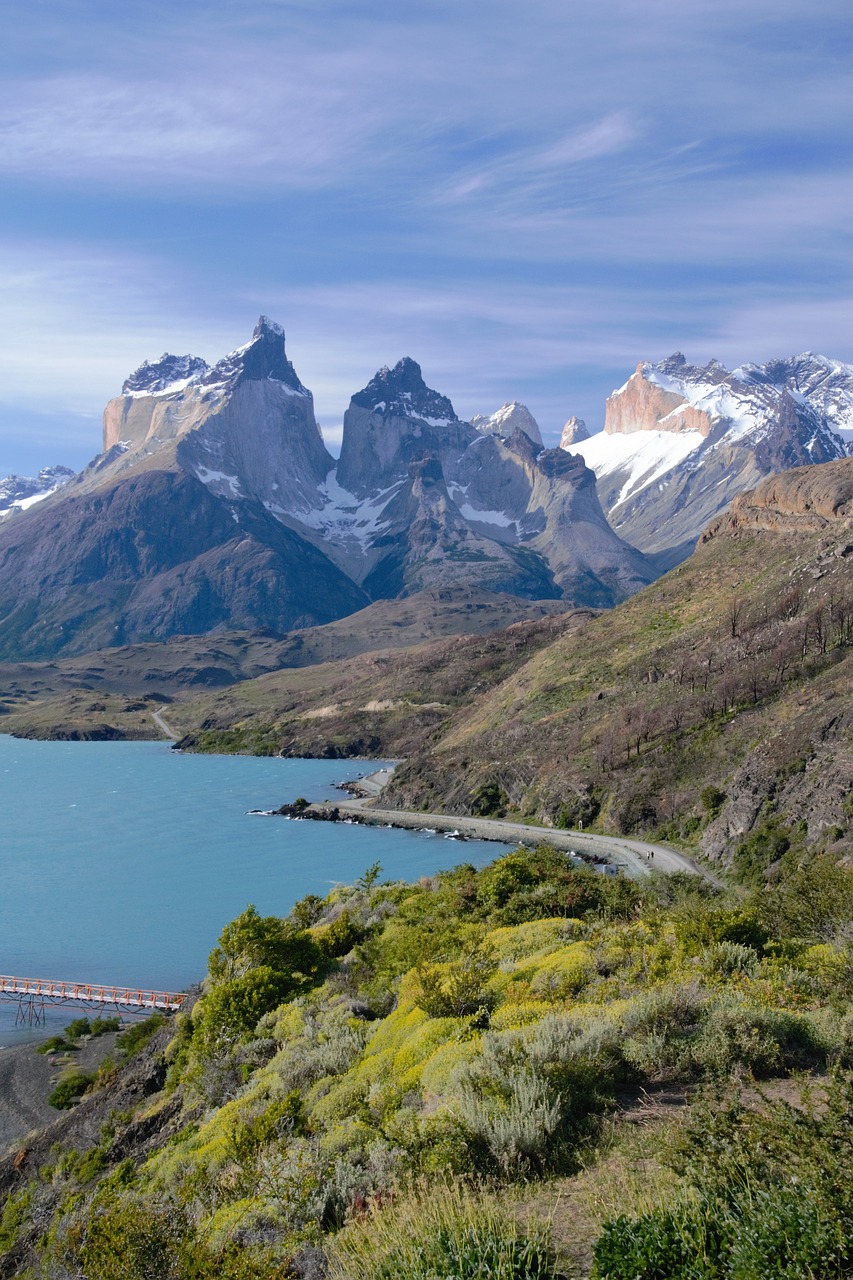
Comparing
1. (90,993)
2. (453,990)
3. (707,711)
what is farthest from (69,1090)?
(707,711)

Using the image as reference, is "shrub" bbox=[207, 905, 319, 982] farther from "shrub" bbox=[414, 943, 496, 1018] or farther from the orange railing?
the orange railing

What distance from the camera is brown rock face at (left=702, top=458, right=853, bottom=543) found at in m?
114

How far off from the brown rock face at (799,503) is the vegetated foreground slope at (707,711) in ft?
0.84

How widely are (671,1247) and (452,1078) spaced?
5.13 meters

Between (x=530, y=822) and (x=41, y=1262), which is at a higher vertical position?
(x=41, y=1262)

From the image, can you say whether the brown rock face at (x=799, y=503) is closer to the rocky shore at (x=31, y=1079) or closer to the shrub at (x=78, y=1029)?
the shrub at (x=78, y=1029)

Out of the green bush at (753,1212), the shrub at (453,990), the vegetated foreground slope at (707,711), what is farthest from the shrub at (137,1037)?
the vegetated foreground slope at (707,711)

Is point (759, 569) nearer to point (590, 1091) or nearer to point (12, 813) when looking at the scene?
point (12, 813)

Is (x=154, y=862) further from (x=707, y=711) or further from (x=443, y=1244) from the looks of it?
(x=443, y=1244)

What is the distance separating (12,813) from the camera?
11800 centimetres

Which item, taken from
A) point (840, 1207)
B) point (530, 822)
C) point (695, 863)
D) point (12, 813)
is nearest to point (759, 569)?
point (530, 822)

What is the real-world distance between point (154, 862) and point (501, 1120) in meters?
88.7

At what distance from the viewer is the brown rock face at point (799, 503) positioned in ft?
373

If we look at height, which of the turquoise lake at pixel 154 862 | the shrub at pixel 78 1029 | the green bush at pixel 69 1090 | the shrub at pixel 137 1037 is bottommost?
the turquoise lake at pixel 154 862
